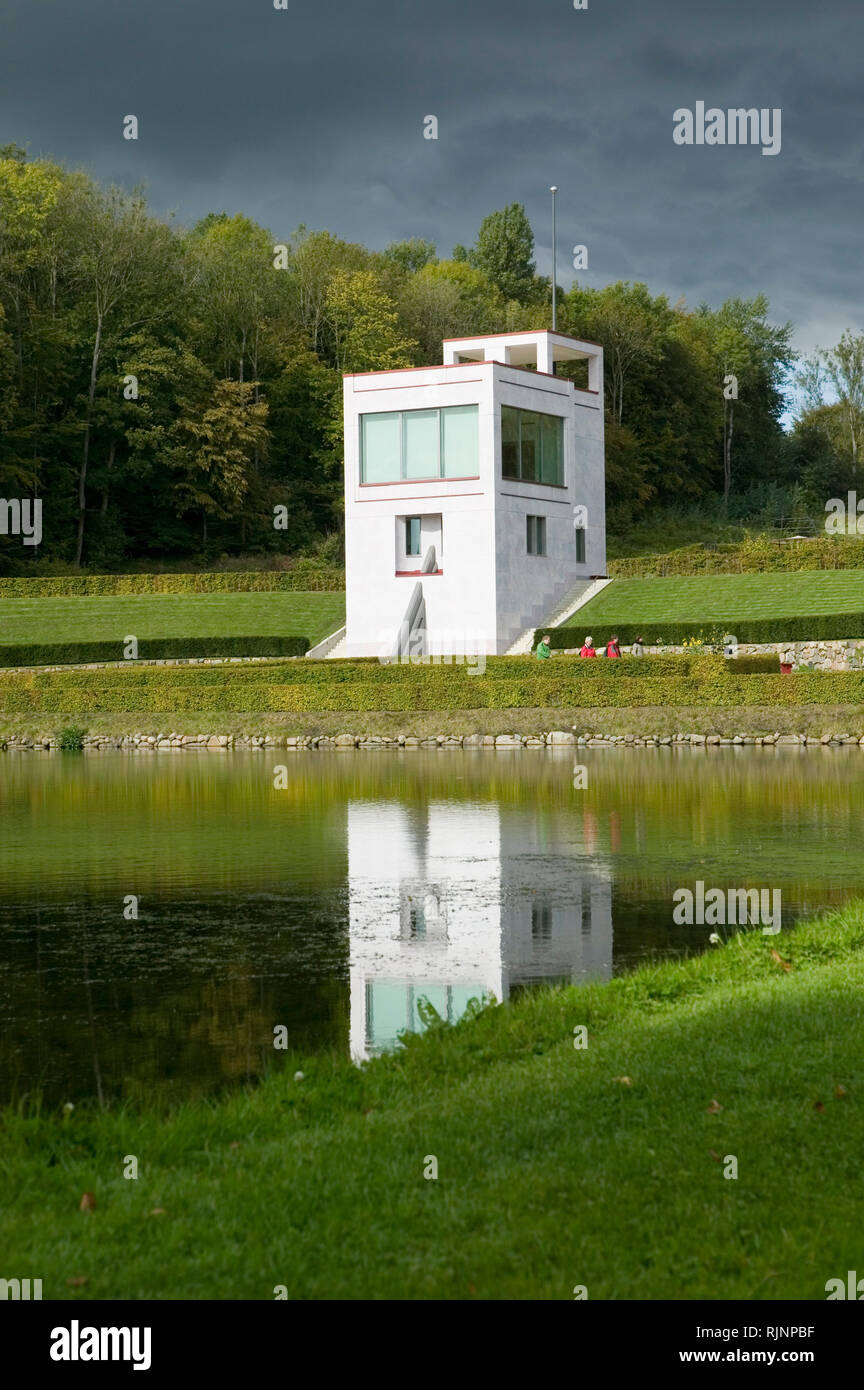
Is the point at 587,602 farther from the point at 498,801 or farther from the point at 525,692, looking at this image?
the point at 498,801

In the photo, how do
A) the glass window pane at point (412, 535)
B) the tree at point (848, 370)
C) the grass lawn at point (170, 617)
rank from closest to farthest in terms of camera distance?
1. the grass lawn at point (170, 617)
2. the glass window pane at point (412, 535)
3. the tree at point (848, 370)

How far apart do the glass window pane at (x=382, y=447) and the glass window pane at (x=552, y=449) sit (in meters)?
5.79

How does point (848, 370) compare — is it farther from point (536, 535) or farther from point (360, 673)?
point (360, 673)

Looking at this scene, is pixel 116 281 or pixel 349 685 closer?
pixel 349 685

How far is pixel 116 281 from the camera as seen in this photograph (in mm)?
70250

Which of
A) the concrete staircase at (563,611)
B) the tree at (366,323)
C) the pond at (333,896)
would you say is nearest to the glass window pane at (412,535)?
the concrete staircase at (563,611)

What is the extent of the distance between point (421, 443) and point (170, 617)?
11636 mm

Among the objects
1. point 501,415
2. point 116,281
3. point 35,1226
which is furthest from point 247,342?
point 35,1226

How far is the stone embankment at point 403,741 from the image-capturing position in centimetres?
Result: 3366

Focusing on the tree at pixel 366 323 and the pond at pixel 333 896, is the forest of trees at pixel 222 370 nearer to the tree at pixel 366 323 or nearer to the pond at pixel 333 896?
the tree at pixel 366 323

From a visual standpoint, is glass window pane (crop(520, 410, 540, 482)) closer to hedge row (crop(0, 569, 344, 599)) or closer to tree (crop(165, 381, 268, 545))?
hedge row (crop(0, 569, 344, 599))

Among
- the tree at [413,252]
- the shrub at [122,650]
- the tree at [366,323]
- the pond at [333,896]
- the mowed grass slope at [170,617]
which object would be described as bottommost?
the pond at [333,896]

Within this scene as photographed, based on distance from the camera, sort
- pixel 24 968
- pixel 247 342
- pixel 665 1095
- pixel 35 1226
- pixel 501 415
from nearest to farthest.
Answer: pixel 35 1226 → pixel 665 1095 → pixel 24 968 → pixel 501 415 → pixel 247 342
